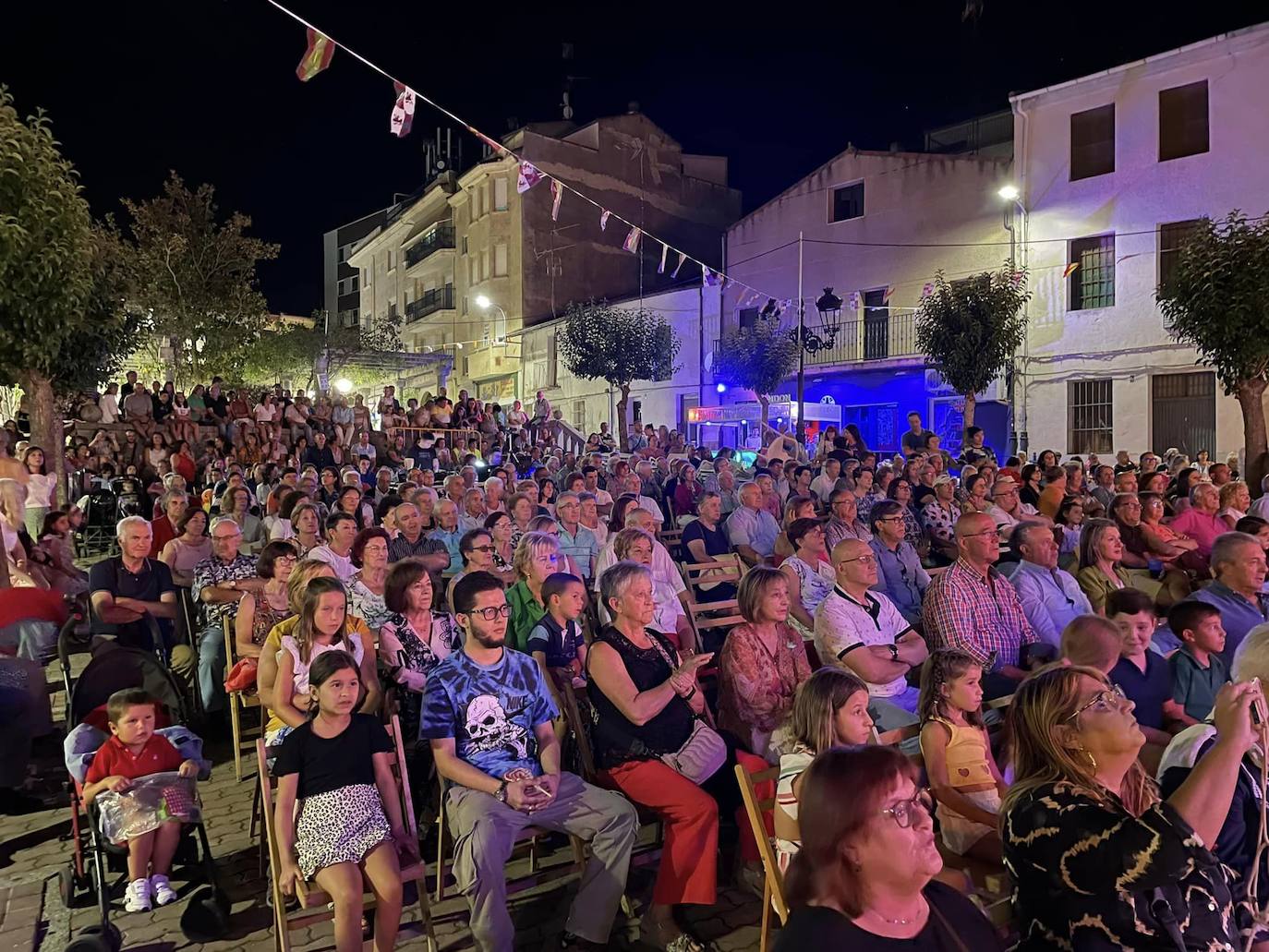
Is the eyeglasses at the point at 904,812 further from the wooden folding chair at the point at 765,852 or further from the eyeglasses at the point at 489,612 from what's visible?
the eyeglasses at the point at 489,612

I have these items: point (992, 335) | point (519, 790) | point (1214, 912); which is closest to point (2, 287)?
point (519, 790)

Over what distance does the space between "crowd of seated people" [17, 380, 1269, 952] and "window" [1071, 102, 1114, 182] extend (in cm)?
1518

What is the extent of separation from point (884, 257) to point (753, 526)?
62.4 feet

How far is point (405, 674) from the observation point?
4.45m

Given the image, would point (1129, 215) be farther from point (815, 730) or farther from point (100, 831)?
point (100, 831)

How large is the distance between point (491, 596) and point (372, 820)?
984 mm

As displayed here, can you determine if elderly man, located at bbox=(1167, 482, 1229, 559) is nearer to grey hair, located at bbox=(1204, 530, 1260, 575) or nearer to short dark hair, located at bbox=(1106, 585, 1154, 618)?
grey hair, located at bbox=(1204, 530, 1260, 575)

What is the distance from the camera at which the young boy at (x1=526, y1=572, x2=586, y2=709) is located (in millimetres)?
4629

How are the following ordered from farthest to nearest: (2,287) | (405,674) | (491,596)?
1. (2,287)
2. (405,674)
3. (491,596)

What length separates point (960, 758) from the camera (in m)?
3.32

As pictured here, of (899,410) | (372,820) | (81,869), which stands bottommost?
(81,869)

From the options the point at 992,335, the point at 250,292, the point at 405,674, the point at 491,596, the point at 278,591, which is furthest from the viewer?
the point at 250,292

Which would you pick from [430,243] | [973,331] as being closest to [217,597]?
[973,331]

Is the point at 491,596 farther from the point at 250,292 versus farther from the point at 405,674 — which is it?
the point at 250,292
